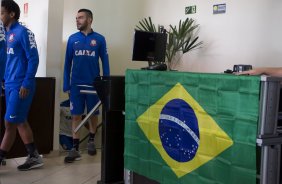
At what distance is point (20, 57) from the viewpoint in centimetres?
319

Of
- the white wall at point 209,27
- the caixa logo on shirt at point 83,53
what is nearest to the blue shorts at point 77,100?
the caixa logo on shirt at point 83,53

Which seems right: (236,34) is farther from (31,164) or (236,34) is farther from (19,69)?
(31,164)

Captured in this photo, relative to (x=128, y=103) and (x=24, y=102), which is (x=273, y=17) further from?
(x=24, y=102)

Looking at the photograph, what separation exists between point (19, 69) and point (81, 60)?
92 centimetres

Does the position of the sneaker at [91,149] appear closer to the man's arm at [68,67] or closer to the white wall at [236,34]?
the man's arm at [68,67]

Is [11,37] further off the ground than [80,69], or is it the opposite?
[11,37]

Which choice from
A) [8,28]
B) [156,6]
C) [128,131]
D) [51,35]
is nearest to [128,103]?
[128,131]

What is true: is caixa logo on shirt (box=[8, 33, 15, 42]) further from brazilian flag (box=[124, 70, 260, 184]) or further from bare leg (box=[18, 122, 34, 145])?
brazilian flag (box=[124, 70, 260, 184])

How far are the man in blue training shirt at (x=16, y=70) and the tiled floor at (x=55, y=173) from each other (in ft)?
0.80

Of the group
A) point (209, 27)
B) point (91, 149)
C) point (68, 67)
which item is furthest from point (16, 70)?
point (209, 27)

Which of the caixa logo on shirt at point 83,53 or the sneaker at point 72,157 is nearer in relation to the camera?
the sneaker at point 72,157

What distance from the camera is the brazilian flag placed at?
1699 millimetres

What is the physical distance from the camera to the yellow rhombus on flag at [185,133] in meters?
1.84

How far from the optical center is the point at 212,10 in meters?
4.35
